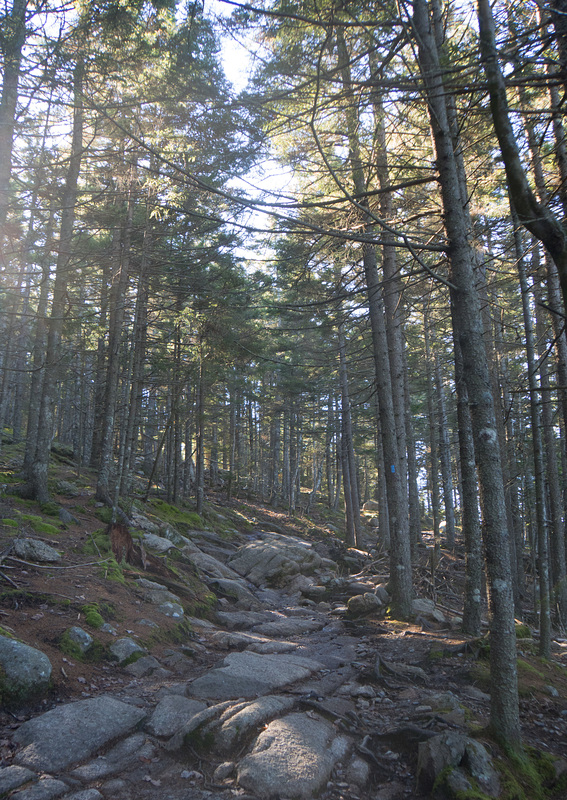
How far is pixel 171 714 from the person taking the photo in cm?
470

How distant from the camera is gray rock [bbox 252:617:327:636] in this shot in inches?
364

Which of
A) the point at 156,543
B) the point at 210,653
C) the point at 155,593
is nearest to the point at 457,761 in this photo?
the point at 210,653

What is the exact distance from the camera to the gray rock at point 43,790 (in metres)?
3.27

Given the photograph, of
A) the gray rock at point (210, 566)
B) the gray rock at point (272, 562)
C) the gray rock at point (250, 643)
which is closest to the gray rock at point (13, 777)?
the gray rock at point (250, 643)

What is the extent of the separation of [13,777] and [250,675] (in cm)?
295

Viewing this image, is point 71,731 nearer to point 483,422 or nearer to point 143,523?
point 483,422

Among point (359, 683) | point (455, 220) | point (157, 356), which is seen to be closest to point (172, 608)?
point (359, 683)

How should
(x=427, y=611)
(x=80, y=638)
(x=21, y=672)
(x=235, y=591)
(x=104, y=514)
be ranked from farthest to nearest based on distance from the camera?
(x=104, y=514), (x=235, y=591), (x=427, y=611), (x=80, y=638), (x=21, y=672)

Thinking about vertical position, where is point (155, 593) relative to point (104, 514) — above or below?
below

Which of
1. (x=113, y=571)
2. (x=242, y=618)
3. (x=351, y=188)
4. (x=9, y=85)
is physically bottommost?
(x=242, y=618)

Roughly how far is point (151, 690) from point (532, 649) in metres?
6.56

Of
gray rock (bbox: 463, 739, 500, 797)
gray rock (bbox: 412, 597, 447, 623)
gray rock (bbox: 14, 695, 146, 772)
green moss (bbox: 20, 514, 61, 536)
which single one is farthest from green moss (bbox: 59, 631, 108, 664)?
gray rock (bbox: 412, 597, 447, 623)

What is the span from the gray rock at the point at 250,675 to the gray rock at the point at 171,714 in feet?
0.96

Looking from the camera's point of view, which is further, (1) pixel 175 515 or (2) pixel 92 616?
(1) pixel 175 515
